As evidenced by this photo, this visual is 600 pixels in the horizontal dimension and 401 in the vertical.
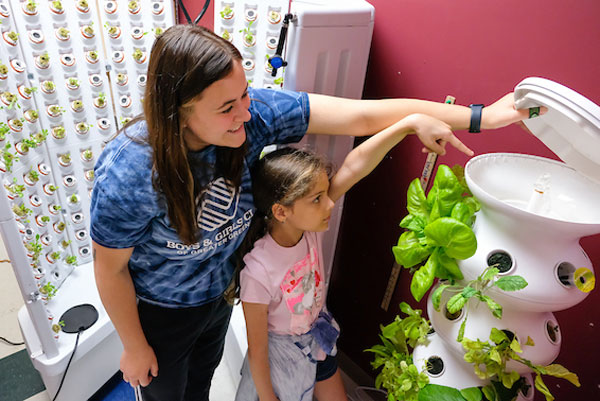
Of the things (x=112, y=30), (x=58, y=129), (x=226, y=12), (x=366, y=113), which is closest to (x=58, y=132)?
(x=58, y=129)

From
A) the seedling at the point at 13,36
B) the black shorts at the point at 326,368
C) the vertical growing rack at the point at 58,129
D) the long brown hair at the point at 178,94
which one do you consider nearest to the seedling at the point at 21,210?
the vertical growing rack at the point at 58,129

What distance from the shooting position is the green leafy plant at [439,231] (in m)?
0.78

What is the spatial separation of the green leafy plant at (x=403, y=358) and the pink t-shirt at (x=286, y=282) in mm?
197

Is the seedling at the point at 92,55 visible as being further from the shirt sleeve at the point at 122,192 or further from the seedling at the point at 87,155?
the shirt sleeve at the point at 122,192

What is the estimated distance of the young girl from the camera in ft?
3.40

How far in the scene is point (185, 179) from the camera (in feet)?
2.80

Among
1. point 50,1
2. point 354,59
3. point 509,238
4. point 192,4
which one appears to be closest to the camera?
point 509,238

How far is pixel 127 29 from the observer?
1.54m

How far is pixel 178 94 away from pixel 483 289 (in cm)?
61

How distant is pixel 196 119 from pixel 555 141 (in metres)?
0.64

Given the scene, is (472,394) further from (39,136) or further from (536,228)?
(39,136)

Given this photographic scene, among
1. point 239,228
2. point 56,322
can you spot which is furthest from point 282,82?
point 56,322

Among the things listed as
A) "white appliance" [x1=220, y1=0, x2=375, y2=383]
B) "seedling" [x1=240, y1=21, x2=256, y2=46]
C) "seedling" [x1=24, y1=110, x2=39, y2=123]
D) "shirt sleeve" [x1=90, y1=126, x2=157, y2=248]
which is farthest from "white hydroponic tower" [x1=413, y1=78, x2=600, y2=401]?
"seedling" [x1=24, y1=110, x2=39, y2=123]

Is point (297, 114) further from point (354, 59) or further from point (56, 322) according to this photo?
point (56, 322)
